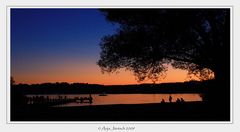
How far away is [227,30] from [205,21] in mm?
1203

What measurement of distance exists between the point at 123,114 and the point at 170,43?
3.29 metres

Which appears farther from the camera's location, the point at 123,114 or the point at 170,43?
the point at 170,43

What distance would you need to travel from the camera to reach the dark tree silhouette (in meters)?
12.6

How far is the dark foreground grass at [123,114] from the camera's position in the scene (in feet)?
36.1

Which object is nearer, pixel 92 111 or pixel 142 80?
pixel 92 111

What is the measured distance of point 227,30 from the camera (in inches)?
483

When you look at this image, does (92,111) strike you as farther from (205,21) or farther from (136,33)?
(205,21)

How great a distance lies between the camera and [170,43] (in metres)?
13.9

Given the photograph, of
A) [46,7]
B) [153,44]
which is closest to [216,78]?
[153,44]

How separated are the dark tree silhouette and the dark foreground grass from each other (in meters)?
1.17

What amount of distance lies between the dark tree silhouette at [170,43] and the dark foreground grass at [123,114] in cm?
117

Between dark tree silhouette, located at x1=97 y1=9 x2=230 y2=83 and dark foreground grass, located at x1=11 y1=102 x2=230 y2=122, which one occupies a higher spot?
dark tree silhouette, located at x1=97 y1=9 x2=230 y2=83

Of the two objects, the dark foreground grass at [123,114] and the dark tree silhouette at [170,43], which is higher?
the dark tree silhouette at [170,43]

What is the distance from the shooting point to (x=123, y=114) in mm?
11648
